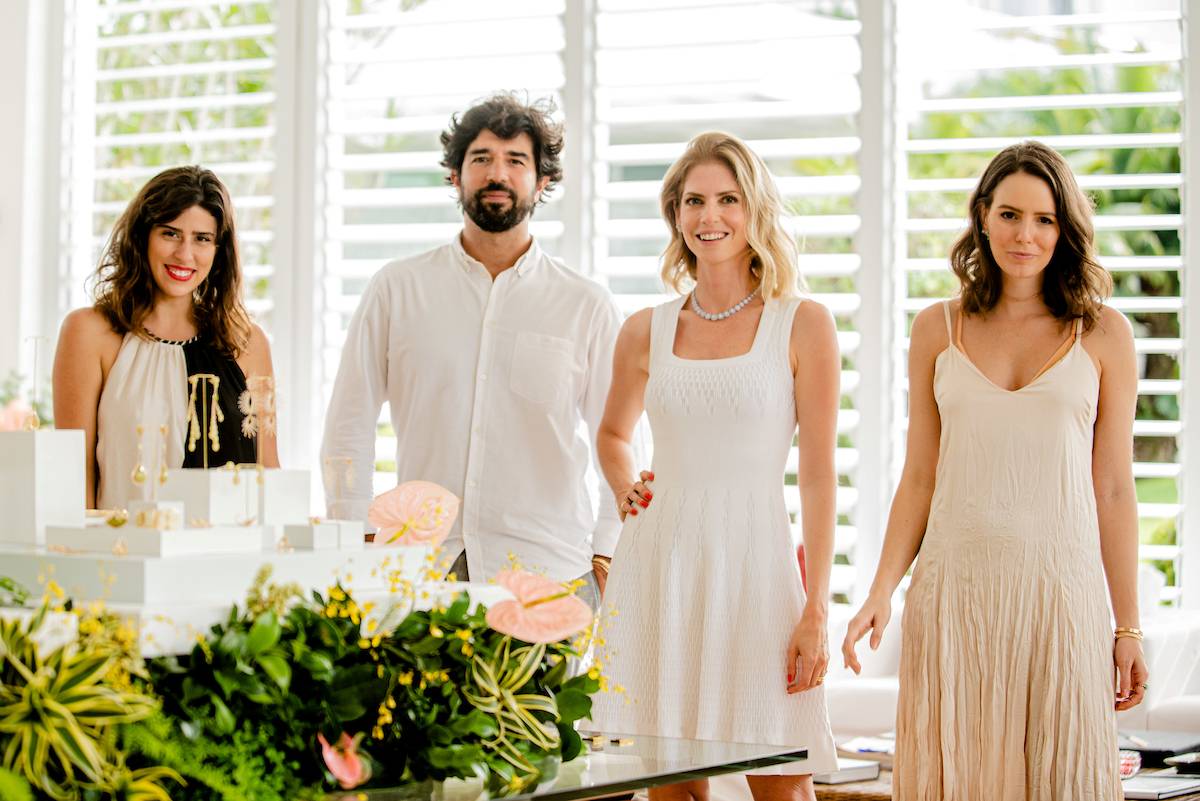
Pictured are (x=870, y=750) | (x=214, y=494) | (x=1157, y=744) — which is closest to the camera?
Result: (x=214, y=494)

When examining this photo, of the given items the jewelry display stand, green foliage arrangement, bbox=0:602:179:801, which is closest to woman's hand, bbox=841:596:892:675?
the jewelry display stand

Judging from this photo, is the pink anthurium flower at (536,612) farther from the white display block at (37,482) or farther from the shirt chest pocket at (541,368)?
the shirt chest pocket at (541,368)

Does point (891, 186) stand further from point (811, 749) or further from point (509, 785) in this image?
point (509, 785)

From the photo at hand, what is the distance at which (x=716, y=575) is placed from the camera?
2.72m

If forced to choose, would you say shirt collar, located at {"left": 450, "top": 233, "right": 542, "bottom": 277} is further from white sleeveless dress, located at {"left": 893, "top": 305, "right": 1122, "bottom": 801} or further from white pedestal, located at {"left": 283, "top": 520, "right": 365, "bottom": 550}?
white pedestal, located at {"left": 283, "top": 520, "right": 365, "bottom": 550}

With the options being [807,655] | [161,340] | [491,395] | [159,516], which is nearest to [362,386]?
[491,395]

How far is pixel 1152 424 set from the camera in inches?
168

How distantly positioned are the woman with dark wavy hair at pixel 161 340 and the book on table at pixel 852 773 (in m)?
1.31

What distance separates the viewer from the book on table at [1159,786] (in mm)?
2818

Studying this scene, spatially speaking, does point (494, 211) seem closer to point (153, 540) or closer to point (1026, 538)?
point (1026, 538)

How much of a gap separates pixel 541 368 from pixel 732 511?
90cm

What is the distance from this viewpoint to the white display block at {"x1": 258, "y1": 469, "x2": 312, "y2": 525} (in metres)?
1.77

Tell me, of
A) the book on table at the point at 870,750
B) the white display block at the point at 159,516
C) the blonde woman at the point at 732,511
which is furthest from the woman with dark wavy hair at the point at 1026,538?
the white display block at the point at 159,516

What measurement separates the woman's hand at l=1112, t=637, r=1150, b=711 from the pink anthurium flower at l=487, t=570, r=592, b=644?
4.14ft
